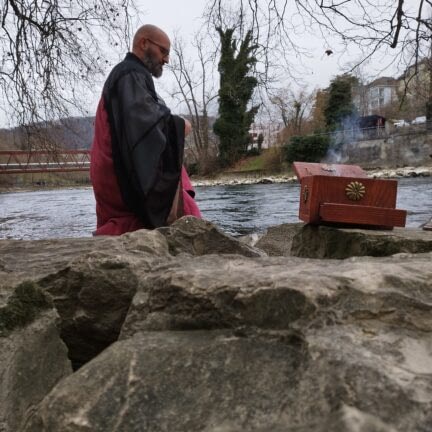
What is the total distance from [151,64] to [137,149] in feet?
2.59

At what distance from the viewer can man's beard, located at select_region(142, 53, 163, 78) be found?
3.54 metres

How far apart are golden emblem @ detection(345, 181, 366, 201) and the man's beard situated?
1.76 metres

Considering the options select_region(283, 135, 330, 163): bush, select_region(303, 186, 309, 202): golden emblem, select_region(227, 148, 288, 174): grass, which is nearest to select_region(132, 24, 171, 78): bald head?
select_region(303, 186, 309, 202): golden emblem

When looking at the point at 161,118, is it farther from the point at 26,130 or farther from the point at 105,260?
the point at 26,130

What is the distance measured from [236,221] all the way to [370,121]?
130 ft

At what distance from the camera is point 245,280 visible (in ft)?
3.50

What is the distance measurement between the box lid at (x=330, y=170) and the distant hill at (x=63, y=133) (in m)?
2.71

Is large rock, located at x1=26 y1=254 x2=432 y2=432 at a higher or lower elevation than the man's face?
lower

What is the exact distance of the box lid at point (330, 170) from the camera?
3.15 metres

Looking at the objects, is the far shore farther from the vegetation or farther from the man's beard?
the vegetation

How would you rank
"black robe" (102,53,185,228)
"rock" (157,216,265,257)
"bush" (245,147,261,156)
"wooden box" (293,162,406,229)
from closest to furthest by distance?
"rock" (157,216,265,257)
"wooden box" (293,162,406,229)
"black robe" (102,53,185,228)
"bush" (245,147,261,156)

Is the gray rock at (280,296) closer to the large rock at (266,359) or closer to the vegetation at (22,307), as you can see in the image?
the large rock at (266,359)

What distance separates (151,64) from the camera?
3564 millimetres

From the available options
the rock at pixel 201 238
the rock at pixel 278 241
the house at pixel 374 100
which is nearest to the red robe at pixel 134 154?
the rock at pixel 201 238
